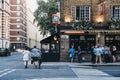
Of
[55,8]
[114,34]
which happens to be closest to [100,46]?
[114,34]

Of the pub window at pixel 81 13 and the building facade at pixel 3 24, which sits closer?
the pub window at pixel 81 13

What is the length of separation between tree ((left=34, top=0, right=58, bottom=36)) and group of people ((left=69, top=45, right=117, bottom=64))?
3276 cm

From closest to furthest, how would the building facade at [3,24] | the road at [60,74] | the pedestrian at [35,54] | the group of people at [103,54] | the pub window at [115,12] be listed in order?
the road at [60,74] → the pedestrian at [35,54] → the group of people at [103,54] → the pub window at [115,12] → the building facade at [3,24]

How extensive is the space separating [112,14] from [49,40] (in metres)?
6.97

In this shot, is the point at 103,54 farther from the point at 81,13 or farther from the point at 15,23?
the point at 15,23

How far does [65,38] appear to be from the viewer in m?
43.0

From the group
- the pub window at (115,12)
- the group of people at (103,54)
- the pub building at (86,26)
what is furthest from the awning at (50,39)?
the pub window at (115,12)

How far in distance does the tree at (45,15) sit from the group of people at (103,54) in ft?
108

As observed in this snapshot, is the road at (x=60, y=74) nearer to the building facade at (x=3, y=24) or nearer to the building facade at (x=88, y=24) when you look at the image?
the building facade at (x=88, y=24)

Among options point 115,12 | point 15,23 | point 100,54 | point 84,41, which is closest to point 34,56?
point 100,54

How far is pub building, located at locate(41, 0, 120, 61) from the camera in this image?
4241 centimetres

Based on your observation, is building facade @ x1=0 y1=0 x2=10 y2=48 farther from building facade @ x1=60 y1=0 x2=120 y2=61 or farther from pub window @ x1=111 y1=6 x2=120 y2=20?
pub window @ x1=111 y1=6 x2=120 y2=20

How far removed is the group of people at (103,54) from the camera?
128 ft

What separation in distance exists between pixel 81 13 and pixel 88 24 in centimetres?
163
